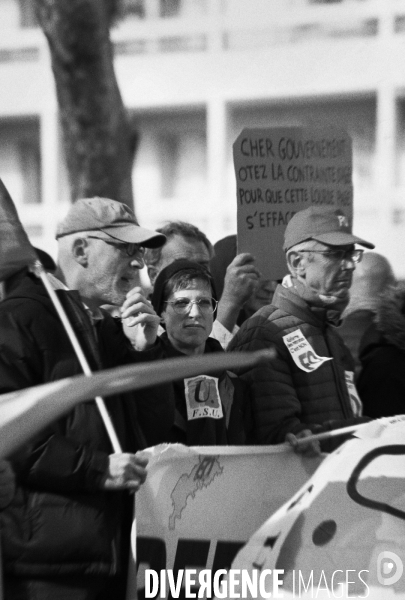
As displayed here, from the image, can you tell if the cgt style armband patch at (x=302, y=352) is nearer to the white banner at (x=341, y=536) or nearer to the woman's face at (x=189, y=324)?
the woman's face at (x=189, y=324)

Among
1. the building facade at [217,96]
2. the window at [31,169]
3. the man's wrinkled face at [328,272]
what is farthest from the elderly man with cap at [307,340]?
the window at [31,169]

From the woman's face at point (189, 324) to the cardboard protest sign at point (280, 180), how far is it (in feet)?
3.44

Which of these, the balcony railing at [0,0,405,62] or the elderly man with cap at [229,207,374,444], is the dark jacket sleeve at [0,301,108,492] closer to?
the elderly man with cap at [229,207,374,444]

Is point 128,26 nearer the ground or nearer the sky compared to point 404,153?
nearer the sky

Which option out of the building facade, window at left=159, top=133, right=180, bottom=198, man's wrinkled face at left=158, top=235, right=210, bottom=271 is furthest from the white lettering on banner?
window at left=159, top=133, right=180, bottom=198

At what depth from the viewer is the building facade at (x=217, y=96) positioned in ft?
66.7

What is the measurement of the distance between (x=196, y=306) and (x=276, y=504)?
0.76 m

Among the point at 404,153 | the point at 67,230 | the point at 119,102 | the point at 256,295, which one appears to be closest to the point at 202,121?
the point at 404,153

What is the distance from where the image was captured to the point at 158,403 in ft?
12.7

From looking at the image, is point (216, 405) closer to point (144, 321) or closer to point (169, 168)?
point (144, 321)

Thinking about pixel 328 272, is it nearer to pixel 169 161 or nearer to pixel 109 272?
pixel 109 272

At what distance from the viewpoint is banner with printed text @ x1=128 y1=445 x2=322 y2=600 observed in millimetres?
3762

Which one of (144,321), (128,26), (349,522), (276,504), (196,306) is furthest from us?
(128,26)

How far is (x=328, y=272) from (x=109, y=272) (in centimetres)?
104
